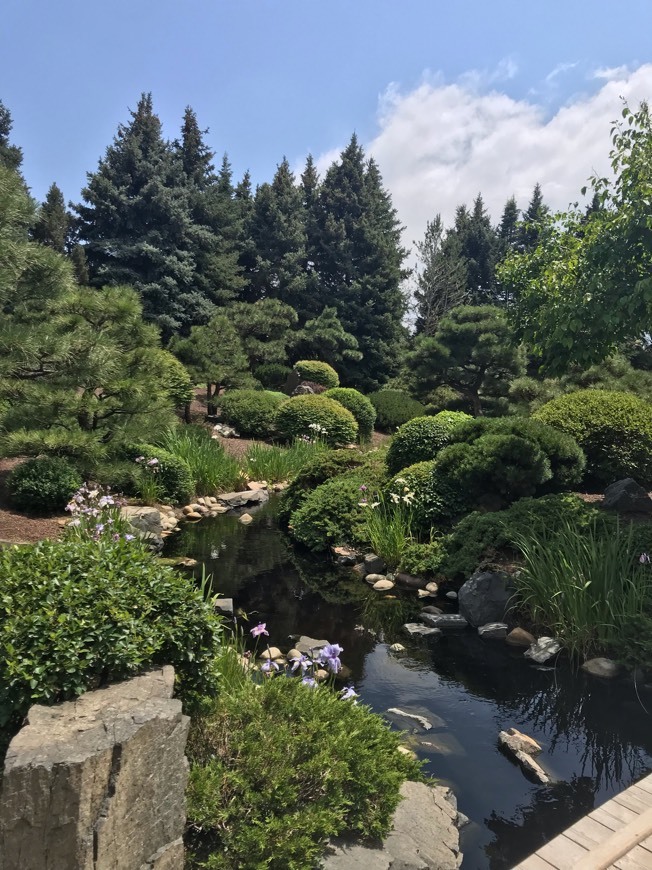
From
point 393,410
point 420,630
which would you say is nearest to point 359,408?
point 393,410

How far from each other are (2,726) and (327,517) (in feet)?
18.6

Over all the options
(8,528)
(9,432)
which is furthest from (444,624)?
(9,432)

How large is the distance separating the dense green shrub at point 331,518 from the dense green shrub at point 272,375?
13.3m

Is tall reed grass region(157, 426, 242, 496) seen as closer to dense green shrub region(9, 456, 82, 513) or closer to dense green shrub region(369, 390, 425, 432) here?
dense green shrub region(9, 456, 82, 513)

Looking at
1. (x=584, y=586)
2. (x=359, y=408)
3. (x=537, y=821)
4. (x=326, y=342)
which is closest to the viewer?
(x=537, y=821)

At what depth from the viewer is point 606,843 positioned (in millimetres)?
2521

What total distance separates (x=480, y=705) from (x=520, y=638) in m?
1.20

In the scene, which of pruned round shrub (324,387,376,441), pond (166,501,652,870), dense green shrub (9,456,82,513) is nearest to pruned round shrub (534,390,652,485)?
pond (166,501,652,870)

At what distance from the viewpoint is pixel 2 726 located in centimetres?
217

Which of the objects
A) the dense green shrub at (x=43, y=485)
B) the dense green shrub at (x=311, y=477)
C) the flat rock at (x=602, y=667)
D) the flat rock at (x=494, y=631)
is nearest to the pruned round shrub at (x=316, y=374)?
the dense green shrub at (x=311, y=477)

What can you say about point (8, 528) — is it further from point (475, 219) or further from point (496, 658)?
point (475, 219)

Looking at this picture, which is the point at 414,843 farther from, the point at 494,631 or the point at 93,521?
the point at 93,521

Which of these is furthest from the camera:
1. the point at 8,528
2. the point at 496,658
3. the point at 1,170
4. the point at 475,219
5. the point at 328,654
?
the point at 475,219

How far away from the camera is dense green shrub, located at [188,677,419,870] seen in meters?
2.14
